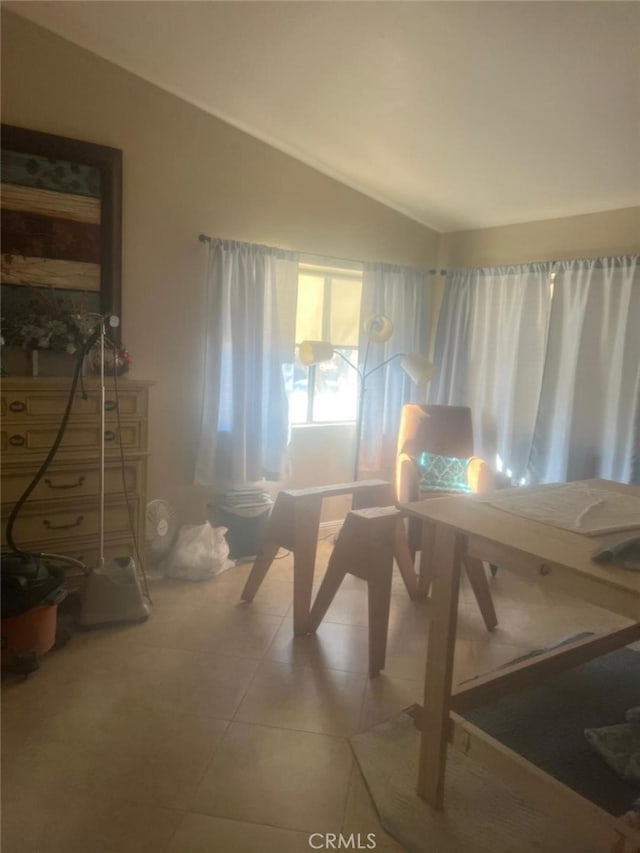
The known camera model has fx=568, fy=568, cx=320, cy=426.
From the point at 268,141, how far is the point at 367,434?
2.02m

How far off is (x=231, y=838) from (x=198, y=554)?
1801 mm

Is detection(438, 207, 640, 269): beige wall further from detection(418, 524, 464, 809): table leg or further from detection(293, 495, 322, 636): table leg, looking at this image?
detection(418, 524, 464, 809): table leg

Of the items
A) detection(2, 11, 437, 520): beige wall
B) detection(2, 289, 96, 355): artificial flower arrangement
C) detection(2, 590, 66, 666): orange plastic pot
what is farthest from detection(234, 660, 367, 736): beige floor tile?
detection(2, 289, 96, 355): artificial flower arrangement

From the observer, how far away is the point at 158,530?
329cm

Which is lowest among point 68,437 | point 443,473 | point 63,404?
point 443,473

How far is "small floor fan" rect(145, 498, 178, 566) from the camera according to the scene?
3273 millimetres

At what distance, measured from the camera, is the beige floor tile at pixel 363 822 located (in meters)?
1.51

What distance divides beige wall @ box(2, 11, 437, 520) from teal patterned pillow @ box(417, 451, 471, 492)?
1.44 metres

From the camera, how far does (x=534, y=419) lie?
3.75 m

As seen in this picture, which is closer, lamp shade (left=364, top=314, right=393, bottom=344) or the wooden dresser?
the wooden dresser

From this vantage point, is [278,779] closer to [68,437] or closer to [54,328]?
[68,437]

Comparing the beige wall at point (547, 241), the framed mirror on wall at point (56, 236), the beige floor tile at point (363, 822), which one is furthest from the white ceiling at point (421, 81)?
the beige floor tile at point (363, 822)

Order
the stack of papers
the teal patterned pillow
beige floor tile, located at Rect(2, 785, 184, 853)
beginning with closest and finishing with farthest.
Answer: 1. beige floor tile, located at Rect(2, 785, 184, 853)
2. the stack of papers
3. the teal patterned pillow

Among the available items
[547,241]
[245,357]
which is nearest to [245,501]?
[245,357]
